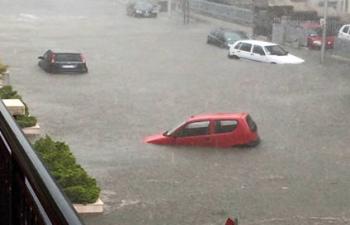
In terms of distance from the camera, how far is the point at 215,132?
621cm

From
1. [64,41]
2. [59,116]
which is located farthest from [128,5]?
[59,116]

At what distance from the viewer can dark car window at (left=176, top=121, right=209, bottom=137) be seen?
6.32 meters

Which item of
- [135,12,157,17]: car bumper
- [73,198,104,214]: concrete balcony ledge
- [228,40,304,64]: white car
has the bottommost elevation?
[135,12,157,17]: car bumper

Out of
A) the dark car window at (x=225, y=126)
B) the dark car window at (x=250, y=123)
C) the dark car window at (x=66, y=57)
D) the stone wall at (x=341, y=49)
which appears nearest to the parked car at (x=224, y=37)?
the stone wall at (x=341, y=49)

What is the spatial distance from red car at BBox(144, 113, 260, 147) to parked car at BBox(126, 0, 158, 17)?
11.1 metres

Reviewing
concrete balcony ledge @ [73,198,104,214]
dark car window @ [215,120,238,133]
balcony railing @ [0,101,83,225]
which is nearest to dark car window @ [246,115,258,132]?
dark car window @ [215,120,238,133]

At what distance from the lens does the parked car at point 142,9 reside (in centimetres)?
1745

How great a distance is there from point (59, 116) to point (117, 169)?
2597 mm

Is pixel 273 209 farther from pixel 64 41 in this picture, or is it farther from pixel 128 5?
pixel 128 5

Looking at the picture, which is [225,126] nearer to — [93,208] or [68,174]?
[93,208]

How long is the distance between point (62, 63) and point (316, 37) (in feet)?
13.0

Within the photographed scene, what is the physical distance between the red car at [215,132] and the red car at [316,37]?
5621mm

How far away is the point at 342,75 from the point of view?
1096 centimetres

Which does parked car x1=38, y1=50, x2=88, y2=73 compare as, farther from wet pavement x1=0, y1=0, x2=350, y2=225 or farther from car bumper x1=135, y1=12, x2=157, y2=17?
car bumper x1=135, y1=12, x2=157, y2=17
